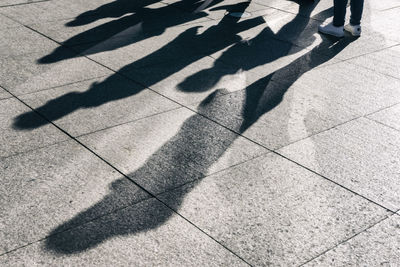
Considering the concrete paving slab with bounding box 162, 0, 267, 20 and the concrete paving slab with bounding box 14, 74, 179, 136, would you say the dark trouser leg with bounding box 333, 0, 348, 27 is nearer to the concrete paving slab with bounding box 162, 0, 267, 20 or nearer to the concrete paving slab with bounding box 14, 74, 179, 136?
the concrete paving slab with bounding box 162, 0, 267, 20

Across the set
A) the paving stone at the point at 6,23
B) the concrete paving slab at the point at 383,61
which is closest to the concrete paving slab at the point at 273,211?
the concrete paving slab at the point at 383,61

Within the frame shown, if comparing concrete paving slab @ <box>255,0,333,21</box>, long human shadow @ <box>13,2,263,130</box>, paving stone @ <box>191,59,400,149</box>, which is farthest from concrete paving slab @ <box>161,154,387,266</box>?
concrete paving slab @ <box>255,0,333,21</box>

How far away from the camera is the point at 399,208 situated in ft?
15.0

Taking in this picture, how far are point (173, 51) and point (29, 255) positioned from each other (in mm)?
4563

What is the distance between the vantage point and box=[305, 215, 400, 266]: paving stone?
393 cm

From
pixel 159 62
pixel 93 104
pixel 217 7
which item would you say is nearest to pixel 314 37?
pixel 217 7

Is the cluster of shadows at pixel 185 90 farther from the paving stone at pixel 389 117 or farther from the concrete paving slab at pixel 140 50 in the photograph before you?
the paving stone at pixel 389 117

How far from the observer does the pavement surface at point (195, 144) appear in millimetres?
4039

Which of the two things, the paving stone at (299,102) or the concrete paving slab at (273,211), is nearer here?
the concrete paving slab at (273,211)

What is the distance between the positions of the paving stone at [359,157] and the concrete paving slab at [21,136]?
7.14 feet

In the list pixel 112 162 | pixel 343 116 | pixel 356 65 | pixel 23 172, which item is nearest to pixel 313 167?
pixel 343 116

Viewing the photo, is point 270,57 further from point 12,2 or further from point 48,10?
point 12,2

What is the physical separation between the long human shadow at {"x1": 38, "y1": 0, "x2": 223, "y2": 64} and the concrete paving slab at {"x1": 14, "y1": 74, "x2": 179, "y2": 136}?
1.12 meters

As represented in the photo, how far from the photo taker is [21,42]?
794 cm
